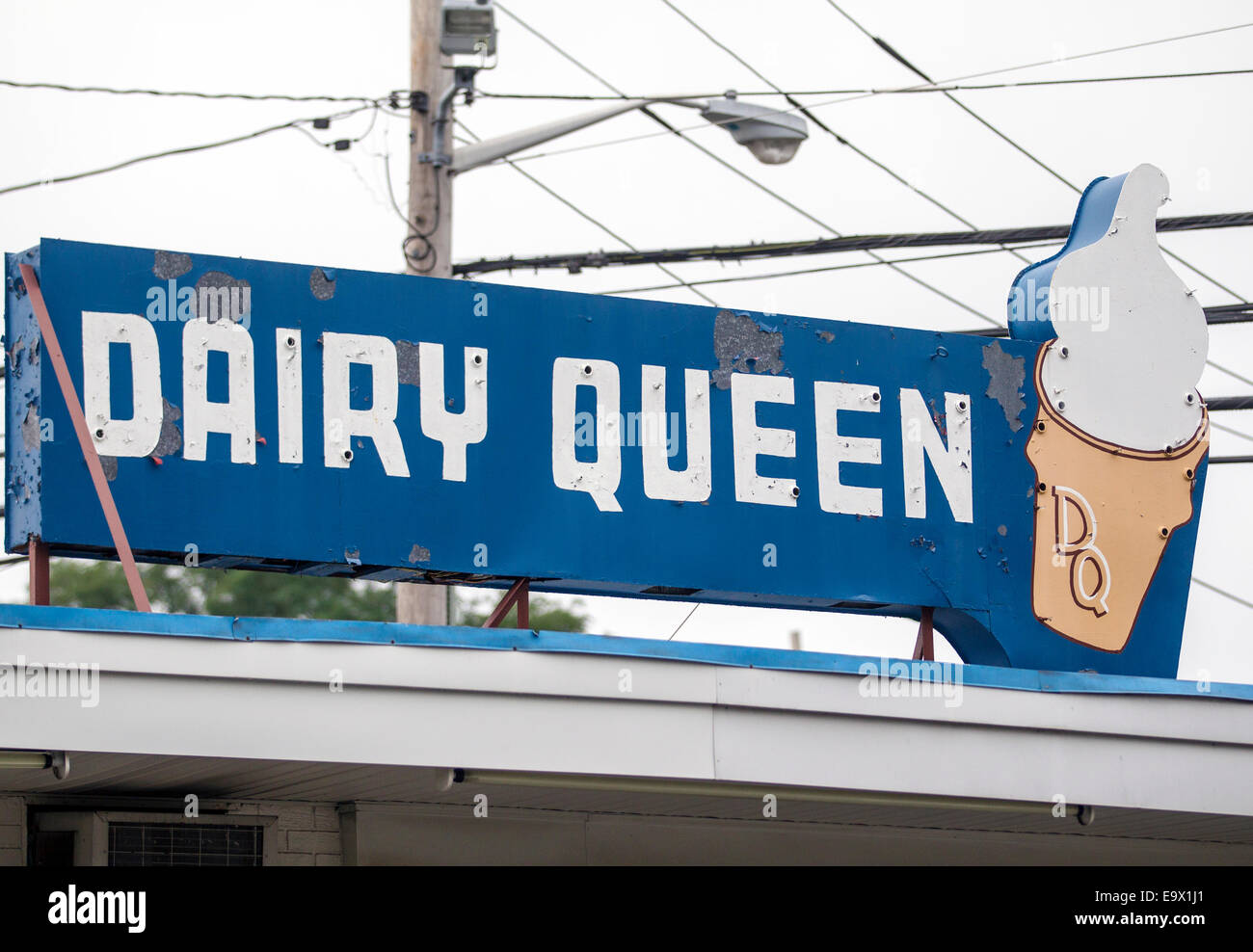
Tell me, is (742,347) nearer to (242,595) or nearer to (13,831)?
(13,831)

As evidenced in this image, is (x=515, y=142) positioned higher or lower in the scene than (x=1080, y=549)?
higher

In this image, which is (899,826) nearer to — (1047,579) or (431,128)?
(1047,579)

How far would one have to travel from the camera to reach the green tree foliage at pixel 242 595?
53.5m

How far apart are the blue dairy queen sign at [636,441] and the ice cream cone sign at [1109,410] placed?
15 millimetres

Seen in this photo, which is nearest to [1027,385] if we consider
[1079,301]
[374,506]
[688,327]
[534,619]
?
[1079,301]

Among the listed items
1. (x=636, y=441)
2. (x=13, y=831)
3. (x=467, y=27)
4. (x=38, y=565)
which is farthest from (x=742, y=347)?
(x=467, y=27)

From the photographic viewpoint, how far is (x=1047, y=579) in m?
8.88

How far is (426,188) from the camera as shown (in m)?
13.2

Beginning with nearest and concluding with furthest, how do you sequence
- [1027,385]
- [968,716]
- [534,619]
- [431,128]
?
[968,716]
[1027,385]
[431,128]
[534,619]

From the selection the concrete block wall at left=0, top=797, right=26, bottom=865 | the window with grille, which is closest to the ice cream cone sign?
the window with grille

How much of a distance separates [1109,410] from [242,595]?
47.0 metres

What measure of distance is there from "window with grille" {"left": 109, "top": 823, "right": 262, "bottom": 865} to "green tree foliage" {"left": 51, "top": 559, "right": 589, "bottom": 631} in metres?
44.7

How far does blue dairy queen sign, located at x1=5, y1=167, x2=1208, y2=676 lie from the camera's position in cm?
746

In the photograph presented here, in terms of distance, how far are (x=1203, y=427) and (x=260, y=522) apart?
4.93 metres
